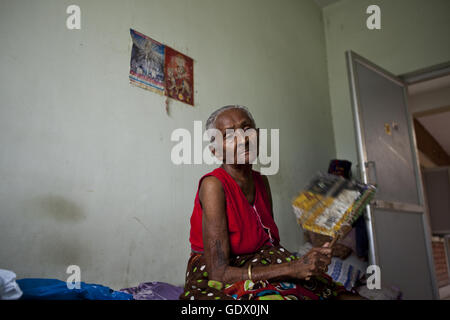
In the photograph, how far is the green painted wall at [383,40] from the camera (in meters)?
4.25

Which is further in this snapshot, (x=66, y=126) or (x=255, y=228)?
(x=66, y=126)

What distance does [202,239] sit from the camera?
1511 millimetres

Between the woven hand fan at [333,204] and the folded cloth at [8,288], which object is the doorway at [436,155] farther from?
the folded cloth at [8,288]

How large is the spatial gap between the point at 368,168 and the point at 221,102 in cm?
162

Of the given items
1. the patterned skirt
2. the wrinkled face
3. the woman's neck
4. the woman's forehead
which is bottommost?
the patterned skirt

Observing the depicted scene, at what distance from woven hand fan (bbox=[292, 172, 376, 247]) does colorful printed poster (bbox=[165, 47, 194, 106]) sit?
1.37 meters

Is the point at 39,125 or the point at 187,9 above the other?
the point at 187,9

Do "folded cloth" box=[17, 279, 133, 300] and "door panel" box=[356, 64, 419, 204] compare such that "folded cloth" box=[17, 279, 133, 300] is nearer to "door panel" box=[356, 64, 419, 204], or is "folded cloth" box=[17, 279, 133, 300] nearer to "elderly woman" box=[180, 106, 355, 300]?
"elderly woman" box=[180, 106, 355, 300]

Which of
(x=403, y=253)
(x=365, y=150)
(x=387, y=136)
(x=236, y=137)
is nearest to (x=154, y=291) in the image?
(x=236, y=137)

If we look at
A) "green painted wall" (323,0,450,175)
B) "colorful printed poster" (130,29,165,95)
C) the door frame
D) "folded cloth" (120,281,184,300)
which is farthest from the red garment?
"green painted wall" (323,0,450,175)

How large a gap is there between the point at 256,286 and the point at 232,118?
2.61ft

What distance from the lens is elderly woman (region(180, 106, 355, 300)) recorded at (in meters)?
1.30
